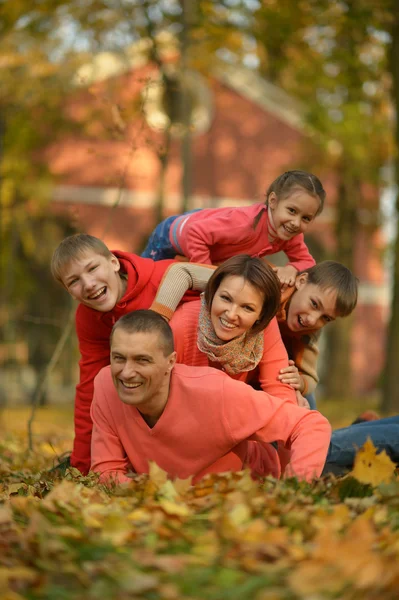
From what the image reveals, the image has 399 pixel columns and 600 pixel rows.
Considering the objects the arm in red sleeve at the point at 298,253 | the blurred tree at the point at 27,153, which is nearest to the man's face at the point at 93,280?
the arm in red sleeve at the point at 298,253

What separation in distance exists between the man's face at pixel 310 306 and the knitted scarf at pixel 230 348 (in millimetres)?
323

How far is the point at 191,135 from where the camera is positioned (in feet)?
60.1

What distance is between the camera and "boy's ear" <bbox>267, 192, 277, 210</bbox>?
4.74 meters

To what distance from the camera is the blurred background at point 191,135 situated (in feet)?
43.0

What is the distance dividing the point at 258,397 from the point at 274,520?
915mm

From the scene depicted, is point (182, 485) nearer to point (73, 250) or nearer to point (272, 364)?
point (272, 364)

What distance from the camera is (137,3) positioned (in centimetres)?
1445

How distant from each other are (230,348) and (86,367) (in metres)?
0.98

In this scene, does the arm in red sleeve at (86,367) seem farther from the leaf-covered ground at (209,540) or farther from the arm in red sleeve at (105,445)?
the leaf-covered ground at (209,540)

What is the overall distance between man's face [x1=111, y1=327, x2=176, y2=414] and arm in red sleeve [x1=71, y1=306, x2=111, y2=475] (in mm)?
809

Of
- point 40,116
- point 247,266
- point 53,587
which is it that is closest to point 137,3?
point 40,116

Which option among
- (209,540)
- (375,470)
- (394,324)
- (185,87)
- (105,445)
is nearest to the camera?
(209,540)

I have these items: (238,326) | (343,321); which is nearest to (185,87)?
(343,321)

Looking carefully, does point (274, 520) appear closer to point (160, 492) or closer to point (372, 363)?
point (160, 492)
